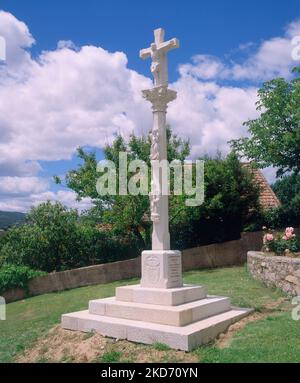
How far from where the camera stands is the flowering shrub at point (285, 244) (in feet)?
40.5

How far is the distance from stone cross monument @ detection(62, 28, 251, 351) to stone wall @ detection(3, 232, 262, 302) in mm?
7526

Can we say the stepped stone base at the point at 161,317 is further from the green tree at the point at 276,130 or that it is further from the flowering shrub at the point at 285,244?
the green tree at the point at 276,130

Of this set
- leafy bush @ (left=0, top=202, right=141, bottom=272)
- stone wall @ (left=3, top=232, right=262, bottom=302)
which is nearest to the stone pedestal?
stone wall @ (left=3, top=232, right=262, bottom=302)

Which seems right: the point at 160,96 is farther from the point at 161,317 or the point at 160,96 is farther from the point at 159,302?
the point at 161,317

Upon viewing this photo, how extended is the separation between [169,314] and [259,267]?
19.9 ft

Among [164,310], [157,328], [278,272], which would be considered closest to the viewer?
[157,328]

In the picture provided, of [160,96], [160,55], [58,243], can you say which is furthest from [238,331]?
[58,243]

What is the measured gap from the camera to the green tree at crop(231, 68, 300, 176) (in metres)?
16.1

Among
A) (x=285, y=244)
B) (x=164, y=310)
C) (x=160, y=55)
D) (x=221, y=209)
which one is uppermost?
(x=160, y=55)

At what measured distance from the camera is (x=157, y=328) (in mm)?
6699

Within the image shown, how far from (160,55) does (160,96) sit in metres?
0.99

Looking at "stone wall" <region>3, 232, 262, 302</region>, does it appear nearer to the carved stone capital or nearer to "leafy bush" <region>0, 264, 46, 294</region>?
"leafy bush" <region>0, 264, 46, 294</region>
